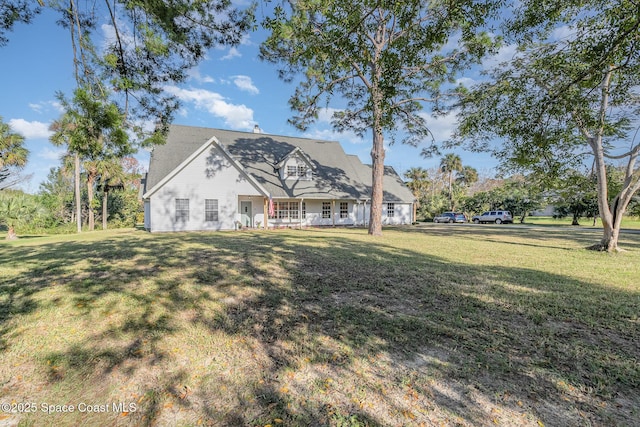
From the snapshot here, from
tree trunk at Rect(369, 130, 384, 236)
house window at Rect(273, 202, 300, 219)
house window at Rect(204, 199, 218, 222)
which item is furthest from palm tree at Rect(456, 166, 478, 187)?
house window at Rect(204, 199, 218, 222)

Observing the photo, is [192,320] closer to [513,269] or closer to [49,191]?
[513,269]

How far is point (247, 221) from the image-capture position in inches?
833

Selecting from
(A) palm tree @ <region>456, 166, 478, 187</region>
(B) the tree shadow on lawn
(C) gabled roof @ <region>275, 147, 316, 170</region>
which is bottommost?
(B) the tree shadow on lawn

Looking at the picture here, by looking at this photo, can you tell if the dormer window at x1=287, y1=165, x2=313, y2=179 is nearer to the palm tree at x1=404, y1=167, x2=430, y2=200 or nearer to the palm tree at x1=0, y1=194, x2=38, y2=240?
the palm tree at x1=0, y1=194, x2=38, y2=240

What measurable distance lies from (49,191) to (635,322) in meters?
41.2

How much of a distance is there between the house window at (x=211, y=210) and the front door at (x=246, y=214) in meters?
2.24

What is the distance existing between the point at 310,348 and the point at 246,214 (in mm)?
18593

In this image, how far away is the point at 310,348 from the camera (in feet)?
11.4

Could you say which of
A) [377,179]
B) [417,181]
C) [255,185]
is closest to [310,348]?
[377,179]

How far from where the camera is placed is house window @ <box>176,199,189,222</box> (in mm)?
18172

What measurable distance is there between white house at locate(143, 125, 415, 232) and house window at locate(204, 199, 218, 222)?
2.4 inches

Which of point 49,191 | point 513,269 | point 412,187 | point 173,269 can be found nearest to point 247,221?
point 173,269

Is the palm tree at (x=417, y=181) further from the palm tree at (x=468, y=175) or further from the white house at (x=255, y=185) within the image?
the white house at (x=255, y=185)

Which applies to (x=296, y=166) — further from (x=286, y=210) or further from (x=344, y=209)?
(x=344, y=209)
